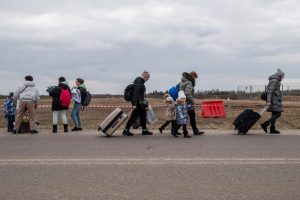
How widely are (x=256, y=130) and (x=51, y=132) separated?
20.2ft

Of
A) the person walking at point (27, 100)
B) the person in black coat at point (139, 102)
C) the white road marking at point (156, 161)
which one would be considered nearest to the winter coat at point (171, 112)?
the person in black coat at point (139, 102)

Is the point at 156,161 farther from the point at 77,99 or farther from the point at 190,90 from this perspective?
the point at 77,99

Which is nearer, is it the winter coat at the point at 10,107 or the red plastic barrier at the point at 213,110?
the winter coat at the point at 10,107

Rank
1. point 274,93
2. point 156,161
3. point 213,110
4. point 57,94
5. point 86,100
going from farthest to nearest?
1. point 213,110
2. point 86,100
3. point 57,94
4. point 274,93
5. point 156,161

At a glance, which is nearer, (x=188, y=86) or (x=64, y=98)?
(x=188, y=86)

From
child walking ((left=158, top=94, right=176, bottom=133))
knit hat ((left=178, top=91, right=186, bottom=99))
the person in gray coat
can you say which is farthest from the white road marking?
the person in gray coat

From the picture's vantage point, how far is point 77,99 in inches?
598

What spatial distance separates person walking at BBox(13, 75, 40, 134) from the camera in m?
14.3

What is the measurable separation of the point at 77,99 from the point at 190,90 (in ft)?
11.7

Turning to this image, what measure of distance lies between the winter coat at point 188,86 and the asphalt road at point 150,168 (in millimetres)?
1572

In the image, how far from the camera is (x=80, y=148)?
10.7m

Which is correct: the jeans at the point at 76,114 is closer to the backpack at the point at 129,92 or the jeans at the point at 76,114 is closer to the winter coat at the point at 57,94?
the winter coat at the point at 57,94

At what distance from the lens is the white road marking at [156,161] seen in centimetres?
859

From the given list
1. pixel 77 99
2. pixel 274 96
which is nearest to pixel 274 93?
pixel 274 96
